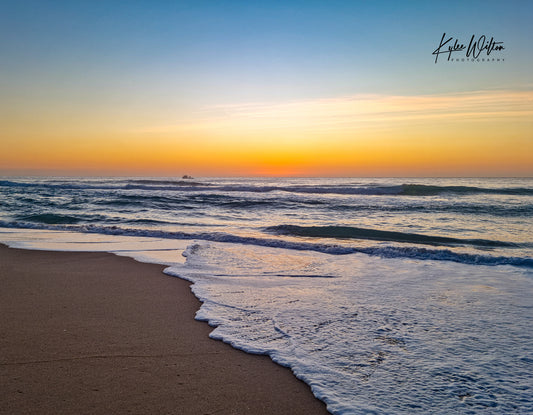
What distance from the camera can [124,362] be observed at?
94.8 inches

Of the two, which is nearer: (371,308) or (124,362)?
(124,362)

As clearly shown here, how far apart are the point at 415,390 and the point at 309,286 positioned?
7.67 ft

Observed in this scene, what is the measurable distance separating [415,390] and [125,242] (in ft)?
22.8

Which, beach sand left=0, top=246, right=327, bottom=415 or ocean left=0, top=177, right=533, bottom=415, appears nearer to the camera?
beach sand left=0, top=246, right=327, bottom=415

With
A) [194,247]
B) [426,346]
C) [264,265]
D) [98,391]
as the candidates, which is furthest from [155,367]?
[194,247]

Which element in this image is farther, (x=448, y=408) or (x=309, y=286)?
(x=309, y=286)

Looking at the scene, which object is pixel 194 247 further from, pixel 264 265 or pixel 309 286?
pixel 309 286

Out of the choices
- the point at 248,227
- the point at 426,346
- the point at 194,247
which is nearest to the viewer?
the point at 426,346

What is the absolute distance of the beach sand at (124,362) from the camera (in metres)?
1.98

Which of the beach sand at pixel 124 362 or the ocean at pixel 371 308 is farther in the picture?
the ocean at pixel 371 308

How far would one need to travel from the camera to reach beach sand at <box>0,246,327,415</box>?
198 cm

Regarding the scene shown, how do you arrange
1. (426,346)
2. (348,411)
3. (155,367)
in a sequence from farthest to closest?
1. (426,346)
2. (155,367)
3. (348,411)

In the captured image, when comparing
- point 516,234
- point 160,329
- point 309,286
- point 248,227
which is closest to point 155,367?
point 160,329

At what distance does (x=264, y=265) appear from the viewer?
18.7 ft
